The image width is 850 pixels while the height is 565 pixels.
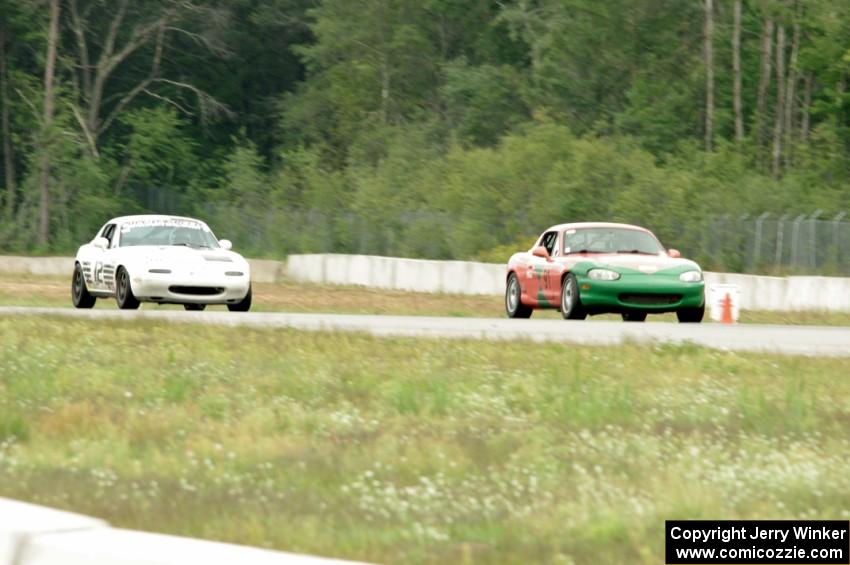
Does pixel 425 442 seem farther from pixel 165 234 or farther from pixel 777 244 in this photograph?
pixel 777 244

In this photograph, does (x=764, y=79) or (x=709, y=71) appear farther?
(x=764, y=79)

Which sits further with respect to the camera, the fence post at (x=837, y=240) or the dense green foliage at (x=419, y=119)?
the dense green foliage at (x=419, y=119)

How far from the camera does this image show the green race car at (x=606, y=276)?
22406 millimetres

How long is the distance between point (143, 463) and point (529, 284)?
14.7 metres

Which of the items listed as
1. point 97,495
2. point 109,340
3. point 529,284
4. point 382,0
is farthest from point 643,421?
point 382,0

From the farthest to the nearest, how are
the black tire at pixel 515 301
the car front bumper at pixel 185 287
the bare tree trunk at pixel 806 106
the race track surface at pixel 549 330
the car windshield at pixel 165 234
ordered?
the bare tree trunk at pixel 806 106, the car windshield at pixel 165 234, the black tire at pixel 515 301, the car front bumper at pixel 185 287, the race track surface at pixel 549 330

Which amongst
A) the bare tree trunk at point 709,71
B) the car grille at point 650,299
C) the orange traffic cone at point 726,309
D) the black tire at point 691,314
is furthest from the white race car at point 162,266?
the bare tree trunk at point 709,71

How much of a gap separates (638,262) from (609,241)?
4.14 ft

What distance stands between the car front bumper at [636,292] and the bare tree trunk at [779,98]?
29.7m

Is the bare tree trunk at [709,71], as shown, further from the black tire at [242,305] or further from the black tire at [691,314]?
the black tire at [242,305]

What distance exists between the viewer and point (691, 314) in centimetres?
2323

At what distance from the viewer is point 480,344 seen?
17.3 metres

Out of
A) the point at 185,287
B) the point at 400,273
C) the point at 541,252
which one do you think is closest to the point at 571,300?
the point at 541,252

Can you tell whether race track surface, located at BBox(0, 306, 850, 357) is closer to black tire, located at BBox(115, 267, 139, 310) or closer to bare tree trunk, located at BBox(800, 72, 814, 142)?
black tire, located at BBox(115, 267, 139, 310)
